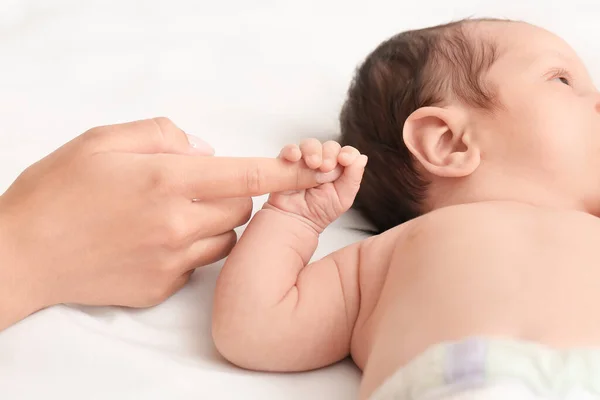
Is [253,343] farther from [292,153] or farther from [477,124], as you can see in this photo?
[477,124]

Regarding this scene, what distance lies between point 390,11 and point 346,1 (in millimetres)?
110

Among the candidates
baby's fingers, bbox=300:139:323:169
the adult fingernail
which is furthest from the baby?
the adult fingernail

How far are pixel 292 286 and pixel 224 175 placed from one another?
0.54 feet

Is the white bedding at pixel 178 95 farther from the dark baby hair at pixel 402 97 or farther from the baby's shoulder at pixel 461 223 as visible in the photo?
the baby's shoulder at pixel 461 223

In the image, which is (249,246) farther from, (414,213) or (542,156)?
(542,156)

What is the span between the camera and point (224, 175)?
0.91 meters

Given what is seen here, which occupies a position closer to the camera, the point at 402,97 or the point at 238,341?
the point at 238,341

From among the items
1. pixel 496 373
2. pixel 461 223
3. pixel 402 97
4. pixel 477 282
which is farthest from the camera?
pixel 402 97

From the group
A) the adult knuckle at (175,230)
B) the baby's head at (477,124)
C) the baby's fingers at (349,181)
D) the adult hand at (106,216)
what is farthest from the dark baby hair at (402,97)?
the adult knuckle at (175,230)

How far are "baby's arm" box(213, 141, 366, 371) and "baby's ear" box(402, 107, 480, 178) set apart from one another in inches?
6.1

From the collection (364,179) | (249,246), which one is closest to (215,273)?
(249,246)

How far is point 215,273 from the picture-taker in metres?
1.06

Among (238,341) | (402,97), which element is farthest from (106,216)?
(402,97)

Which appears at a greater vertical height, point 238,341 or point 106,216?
point 106,216
